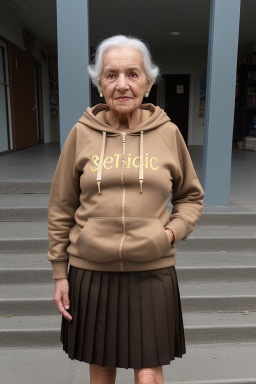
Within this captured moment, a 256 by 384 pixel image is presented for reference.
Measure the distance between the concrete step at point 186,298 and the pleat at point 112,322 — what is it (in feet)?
4.78

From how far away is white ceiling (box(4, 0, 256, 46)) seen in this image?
268 inches

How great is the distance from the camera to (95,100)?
11.1 metres

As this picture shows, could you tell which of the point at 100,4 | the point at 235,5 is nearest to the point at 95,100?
the point at 100,4

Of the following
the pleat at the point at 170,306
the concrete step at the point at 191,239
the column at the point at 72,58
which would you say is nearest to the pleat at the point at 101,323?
the pleat at the point at 170,306

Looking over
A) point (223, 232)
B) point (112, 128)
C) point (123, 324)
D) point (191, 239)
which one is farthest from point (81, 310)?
point (223, 232)

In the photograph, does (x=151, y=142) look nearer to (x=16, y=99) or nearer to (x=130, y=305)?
(x=130, y=305)

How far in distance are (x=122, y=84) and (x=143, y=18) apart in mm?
7474

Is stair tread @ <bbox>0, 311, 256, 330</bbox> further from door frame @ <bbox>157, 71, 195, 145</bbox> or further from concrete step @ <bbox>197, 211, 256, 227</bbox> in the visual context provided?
door frame @ <bbox>157, 71, 195, 145</bbox>

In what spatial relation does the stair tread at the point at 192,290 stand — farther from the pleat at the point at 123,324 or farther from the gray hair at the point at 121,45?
the gray hair at the point at 121,45

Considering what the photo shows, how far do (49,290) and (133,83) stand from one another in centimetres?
205

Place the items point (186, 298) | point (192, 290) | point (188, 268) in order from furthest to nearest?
point (188, 268) → point (192, 290) → point (186, 298)

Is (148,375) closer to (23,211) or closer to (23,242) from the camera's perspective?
(23,242)

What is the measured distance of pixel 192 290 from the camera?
9.00ft

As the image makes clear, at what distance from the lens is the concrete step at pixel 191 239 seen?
3.05 m
